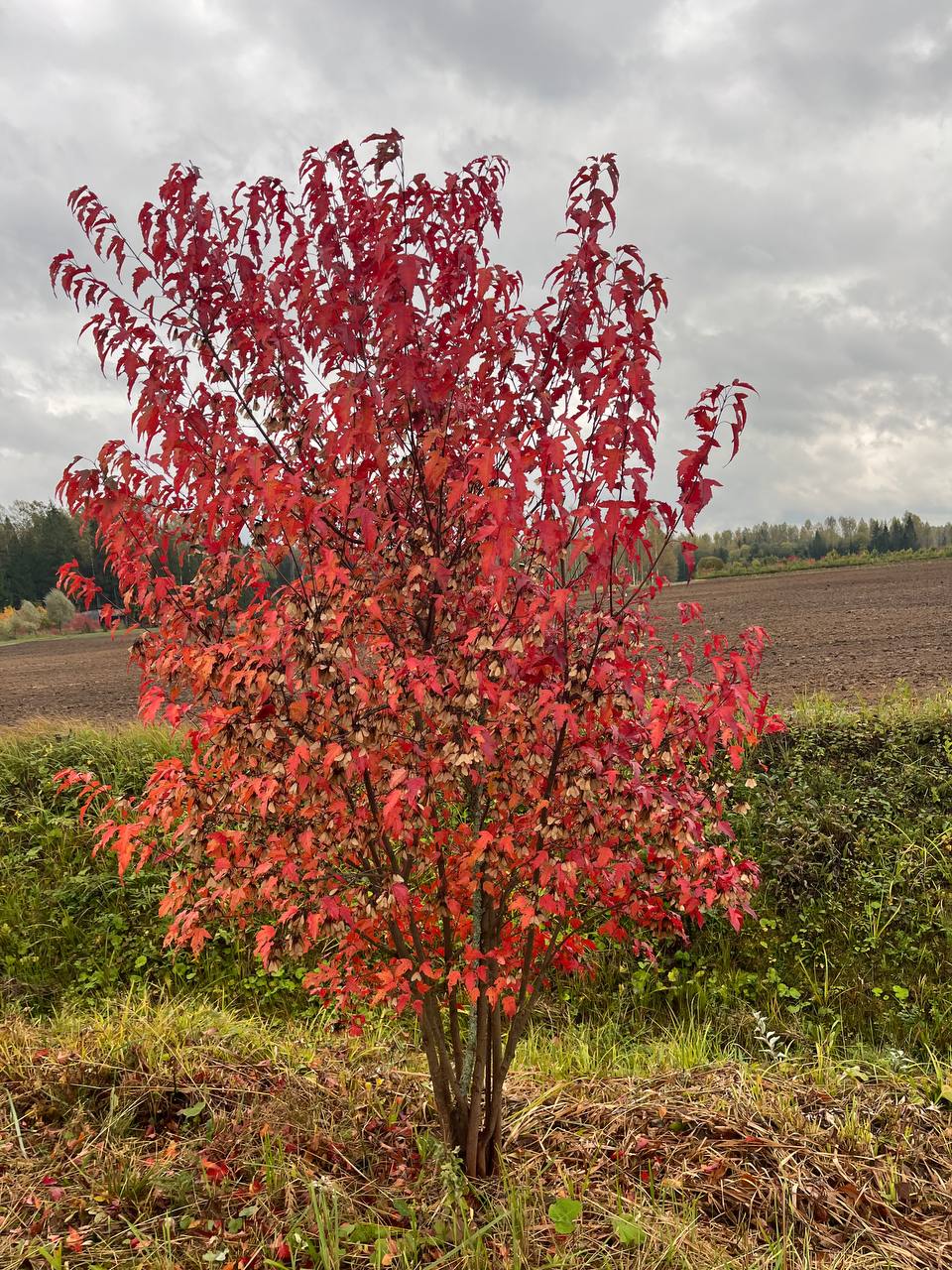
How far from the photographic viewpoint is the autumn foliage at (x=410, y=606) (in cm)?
282

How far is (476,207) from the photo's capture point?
338 cm

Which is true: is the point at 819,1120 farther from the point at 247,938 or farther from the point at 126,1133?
the point at 247,938

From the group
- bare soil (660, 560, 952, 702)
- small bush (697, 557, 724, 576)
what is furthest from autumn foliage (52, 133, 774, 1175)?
small bush (697, 557, 724, 576)

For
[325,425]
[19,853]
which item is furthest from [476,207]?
[19,853]

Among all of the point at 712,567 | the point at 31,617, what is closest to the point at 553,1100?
the point at 712,567

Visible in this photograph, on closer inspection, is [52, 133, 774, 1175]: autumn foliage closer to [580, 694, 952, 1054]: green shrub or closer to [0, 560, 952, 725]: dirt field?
[580, 694, 952, 1054]: green shrub

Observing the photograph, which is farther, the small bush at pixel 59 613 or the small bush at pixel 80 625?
the small bush at pixel 59 613

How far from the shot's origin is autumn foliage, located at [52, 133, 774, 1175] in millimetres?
2822

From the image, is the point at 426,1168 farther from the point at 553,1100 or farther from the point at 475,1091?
the point at 553,1100

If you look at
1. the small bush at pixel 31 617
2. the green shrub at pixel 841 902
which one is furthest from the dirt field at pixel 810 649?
the small bush at pixel 31 617

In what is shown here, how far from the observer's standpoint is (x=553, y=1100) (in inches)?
170

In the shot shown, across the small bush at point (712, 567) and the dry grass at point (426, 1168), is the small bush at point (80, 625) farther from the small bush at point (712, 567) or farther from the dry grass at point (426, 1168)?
the dry grass at point (426, 1168)

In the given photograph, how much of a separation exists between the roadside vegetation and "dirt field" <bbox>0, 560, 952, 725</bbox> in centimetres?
470

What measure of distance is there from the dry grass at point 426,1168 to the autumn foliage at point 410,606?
0.46m
